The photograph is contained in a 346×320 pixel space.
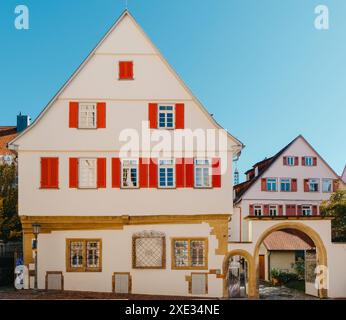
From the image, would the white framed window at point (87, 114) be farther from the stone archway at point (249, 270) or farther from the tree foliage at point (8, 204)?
the stone archway at point (249, 270)

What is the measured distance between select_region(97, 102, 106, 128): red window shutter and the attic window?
145 centimetres

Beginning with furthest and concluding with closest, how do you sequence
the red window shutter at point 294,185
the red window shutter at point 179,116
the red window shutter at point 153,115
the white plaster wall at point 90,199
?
1. the red window shutter at point 294,185
2. the red window shutter at point 179,116
3. the red window shutter at point 153,115
4. the white plaster wall at point 90,199

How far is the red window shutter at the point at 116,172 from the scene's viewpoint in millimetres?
22452

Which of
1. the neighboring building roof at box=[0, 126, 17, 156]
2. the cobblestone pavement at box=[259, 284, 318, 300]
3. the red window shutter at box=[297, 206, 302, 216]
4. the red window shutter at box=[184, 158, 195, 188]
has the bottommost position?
the cobblestone pavement at box=[259, 284, 318, 300]

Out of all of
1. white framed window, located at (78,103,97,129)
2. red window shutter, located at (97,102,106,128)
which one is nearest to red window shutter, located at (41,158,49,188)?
white framed window, located at (78,103,97,129)

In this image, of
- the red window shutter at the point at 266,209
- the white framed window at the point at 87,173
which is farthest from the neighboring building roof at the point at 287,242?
the white framed window at the point at 87,173

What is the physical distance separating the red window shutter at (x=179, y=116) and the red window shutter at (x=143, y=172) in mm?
2058

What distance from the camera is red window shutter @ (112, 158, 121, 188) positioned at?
2245 cm

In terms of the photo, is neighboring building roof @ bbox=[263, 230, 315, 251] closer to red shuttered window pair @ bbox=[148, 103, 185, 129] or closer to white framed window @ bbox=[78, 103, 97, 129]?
red shuttered window pair @ bbox=[148, 103, 185, 129]

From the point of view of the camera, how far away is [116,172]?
22.5 m

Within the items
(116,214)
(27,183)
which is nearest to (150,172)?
(116,214)

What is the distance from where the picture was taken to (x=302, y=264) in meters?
30.1

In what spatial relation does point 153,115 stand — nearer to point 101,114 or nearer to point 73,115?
point 101,114
